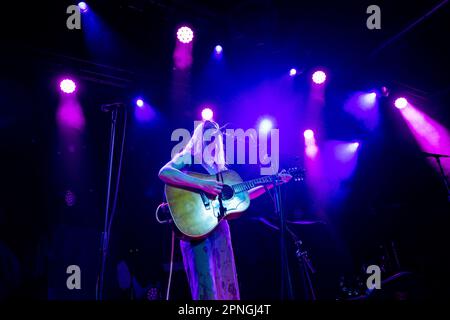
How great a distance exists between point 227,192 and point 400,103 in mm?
6312

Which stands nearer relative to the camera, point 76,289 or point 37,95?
point 76,289

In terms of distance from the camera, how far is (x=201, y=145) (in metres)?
3.76

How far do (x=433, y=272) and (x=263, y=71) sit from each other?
Answer: 4842mm

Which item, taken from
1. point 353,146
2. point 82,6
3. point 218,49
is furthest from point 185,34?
point 353,146

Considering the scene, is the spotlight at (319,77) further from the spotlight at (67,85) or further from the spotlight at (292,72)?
the spotlight at (67,85)

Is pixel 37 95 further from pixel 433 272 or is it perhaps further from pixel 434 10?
pixel 433 272

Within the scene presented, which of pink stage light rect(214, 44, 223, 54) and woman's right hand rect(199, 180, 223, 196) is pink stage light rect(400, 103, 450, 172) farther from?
woman's right hand rect(199, 180, 223, 196)

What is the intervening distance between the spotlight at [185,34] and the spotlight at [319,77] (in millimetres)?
2746

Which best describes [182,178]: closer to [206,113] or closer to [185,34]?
[185,34]

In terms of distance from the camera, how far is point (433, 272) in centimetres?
615

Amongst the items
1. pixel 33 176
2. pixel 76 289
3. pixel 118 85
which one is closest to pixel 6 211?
pixel 33 176

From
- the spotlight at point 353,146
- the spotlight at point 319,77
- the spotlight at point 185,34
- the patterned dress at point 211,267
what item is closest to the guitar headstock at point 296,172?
the patterned dress at point 211,267

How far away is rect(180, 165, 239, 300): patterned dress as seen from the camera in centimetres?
318

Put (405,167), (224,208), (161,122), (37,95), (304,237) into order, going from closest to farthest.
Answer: (224,208) → (37,95) → (304,237) → (161,122) → (405,167)
